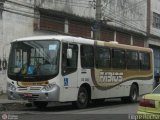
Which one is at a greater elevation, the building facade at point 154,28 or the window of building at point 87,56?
the building facade at point 154,28

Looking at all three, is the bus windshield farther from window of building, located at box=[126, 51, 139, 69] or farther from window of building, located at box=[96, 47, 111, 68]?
window of building, located at box=[126, 51, 139, 69]

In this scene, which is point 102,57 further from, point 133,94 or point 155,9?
point 155,9

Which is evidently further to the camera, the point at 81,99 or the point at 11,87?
the point at 81,99

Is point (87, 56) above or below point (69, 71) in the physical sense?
above

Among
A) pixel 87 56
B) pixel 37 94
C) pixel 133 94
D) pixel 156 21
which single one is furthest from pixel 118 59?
pixel 156 21

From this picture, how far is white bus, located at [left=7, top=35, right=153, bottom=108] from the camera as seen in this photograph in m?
18.6

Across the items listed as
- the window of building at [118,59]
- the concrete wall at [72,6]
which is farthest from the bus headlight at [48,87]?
the concrete wall at [72,6]

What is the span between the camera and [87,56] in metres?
20.5

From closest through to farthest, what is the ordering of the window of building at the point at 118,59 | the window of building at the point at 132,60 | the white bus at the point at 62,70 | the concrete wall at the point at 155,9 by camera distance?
the white bus at the point at 62,70
the window of building at the point at 118,59
the window of building at the point at 132,60
the concrete wall at the point at 155,9

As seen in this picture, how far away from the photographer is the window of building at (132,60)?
23641 mm

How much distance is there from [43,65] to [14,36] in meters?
10.5

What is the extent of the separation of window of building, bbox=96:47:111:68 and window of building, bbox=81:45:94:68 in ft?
1.51

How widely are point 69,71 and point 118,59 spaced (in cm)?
432

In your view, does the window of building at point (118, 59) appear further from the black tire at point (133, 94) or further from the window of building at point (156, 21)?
the window of building at point (156, 21)
